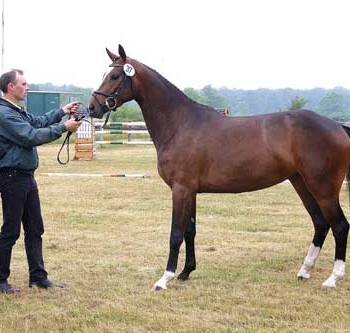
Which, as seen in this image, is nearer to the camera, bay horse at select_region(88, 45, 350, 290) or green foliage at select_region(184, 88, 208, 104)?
bay horse at select_region(88, 45, 350, 290)

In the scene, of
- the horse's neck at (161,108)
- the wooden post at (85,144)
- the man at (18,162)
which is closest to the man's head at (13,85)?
the man at (18,162)

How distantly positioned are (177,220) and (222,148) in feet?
2.84

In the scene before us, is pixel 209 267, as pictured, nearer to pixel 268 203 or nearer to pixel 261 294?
pixel 261 294

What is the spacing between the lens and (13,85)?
221 inches

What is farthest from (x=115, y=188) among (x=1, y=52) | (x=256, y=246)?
(x=1, y=52)

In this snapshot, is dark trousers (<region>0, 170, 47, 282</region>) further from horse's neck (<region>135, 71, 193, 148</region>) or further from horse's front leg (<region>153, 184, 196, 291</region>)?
horse's neck (<region>135, 71, 193, 148</region>)

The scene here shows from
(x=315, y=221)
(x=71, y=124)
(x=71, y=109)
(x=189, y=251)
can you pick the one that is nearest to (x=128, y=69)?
(x=71, y=109)

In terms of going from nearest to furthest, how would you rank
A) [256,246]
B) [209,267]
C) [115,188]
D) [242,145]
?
[242,145], [209,267], [256,246], [115,188]

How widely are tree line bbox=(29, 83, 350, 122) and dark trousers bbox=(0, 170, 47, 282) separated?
130ft

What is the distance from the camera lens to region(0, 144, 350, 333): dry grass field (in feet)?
16.2

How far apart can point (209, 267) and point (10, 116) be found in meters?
2.80

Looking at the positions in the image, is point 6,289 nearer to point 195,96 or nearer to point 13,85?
point 13,85

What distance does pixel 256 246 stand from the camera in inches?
308

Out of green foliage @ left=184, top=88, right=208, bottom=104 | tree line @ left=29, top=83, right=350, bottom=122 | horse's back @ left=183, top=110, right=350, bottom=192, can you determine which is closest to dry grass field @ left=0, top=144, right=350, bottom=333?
horse's back @ left=183, top=110, right=350, bottom=192
